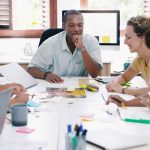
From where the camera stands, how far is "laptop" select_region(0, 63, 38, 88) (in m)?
2.35

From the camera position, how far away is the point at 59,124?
159cm

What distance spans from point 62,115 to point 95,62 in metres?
1.30

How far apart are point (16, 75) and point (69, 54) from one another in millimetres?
748

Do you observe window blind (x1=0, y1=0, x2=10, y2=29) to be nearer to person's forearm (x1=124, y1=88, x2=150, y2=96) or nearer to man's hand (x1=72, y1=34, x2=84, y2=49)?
man's hand (x1=72, y1=34, x2=84, y2=49)

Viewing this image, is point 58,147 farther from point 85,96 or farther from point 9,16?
point 9,16

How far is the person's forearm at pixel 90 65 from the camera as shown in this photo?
292cm

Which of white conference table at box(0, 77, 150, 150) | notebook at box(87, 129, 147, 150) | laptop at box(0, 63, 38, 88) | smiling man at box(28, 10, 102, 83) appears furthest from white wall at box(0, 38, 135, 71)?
notebook at box(87, 129, 147, 150)

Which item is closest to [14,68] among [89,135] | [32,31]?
[89,135]

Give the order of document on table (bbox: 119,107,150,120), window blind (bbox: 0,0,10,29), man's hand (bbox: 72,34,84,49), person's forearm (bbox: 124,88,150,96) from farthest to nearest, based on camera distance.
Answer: window blind (bbox: 0,0,10,29) < man's hand (bbox: 72,34,84,49) < person's forearm (bbox: 124,88,150,96) < document on table (bbox: 119,107,150,120)

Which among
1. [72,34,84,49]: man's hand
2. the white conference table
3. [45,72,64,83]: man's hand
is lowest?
the white conference table

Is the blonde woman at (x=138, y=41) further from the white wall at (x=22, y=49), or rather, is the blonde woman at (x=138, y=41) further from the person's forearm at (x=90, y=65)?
the white wall at (x=22, y=49)

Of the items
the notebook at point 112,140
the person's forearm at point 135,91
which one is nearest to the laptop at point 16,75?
the person's forearm at point 135,91

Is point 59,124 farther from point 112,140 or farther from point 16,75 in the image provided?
point 16,75

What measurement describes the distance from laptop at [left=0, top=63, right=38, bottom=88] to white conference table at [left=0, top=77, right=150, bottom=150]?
0.29 metres
